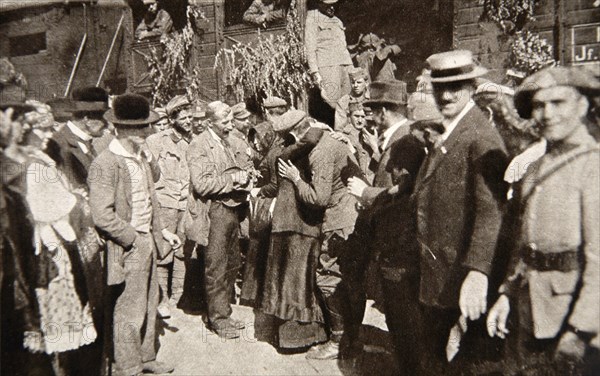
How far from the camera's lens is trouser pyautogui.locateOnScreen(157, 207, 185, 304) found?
20.1 feet

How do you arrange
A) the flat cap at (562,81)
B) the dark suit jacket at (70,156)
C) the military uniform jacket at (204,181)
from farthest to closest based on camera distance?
the military uniform jacket at (204,181) → the dark suit jacket at (70,156) → the flat cap at (562,81)

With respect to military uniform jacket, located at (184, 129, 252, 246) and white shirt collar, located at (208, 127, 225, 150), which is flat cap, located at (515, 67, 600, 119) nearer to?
military uniform jacket, located at (184, 129, 252, 246)

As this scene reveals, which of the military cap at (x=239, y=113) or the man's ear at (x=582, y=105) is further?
the military cap at (x=239, y=113)

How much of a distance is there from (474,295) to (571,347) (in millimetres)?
570

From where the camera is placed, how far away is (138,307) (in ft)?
13.8

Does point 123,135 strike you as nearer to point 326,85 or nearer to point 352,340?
point 352,340

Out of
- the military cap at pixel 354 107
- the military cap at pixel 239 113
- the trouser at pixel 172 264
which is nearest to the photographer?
the trouser at pixel 172 264

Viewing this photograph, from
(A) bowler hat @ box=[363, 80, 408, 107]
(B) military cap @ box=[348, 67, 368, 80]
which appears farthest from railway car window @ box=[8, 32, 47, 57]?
(B) military cap @ box=[348, 67, 368, 80]

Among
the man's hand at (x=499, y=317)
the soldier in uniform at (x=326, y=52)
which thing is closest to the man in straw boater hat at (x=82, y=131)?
the man's hand at (x=499, y=317)

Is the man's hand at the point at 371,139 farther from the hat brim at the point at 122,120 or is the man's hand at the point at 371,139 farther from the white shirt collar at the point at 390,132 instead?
the hat brim at the point at 122,120

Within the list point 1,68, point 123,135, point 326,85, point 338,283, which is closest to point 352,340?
point 338,283

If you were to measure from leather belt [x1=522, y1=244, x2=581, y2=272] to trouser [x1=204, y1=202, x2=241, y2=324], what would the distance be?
10.8 ft

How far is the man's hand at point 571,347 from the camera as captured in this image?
8.11ft

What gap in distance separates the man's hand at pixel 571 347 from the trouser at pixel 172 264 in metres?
4.32
